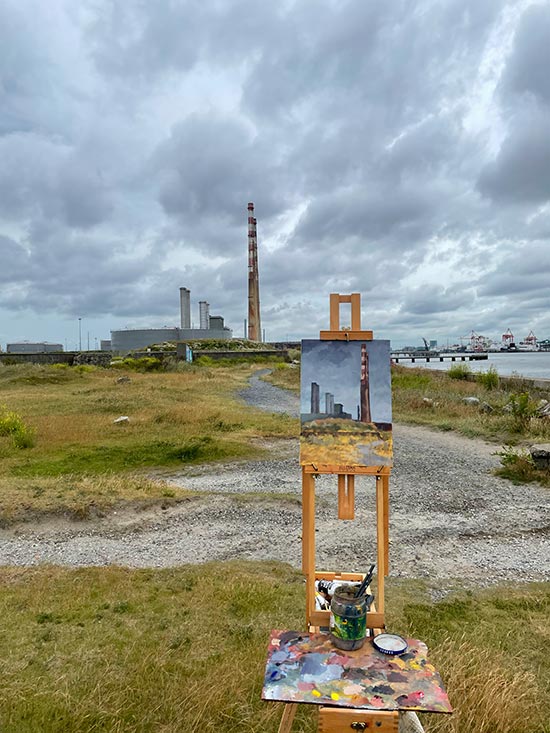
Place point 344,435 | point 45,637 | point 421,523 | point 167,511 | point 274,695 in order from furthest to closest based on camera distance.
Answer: point 167,511 → point 421,523 → point 45,637 → point 344,435 → point 274,695

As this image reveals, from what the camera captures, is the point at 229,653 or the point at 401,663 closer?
the point at 401,663

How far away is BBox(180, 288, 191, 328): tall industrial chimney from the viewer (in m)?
70.2

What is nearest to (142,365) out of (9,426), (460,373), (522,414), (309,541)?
(460,373)

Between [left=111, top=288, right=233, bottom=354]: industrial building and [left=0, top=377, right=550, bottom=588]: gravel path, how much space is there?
59.5 meters

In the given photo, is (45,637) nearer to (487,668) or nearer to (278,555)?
(278,555)

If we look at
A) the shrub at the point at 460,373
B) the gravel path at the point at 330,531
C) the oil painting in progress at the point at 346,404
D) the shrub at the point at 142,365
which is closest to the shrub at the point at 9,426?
the gravel path at the point at 330,531

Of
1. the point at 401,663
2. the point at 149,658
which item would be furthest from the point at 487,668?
the point at 149,658

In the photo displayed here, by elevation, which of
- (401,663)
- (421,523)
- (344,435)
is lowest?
(421,523)

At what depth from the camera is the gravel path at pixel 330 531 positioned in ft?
18.5

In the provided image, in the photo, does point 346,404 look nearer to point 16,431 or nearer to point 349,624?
point 349,624

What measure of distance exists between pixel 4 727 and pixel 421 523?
5.38 metres

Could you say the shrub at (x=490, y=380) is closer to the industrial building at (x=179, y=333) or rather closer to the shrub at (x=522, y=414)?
the shrub at (x=522, y=414)

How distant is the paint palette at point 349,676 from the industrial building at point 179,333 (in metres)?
64.8

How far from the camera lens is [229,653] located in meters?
3.59
